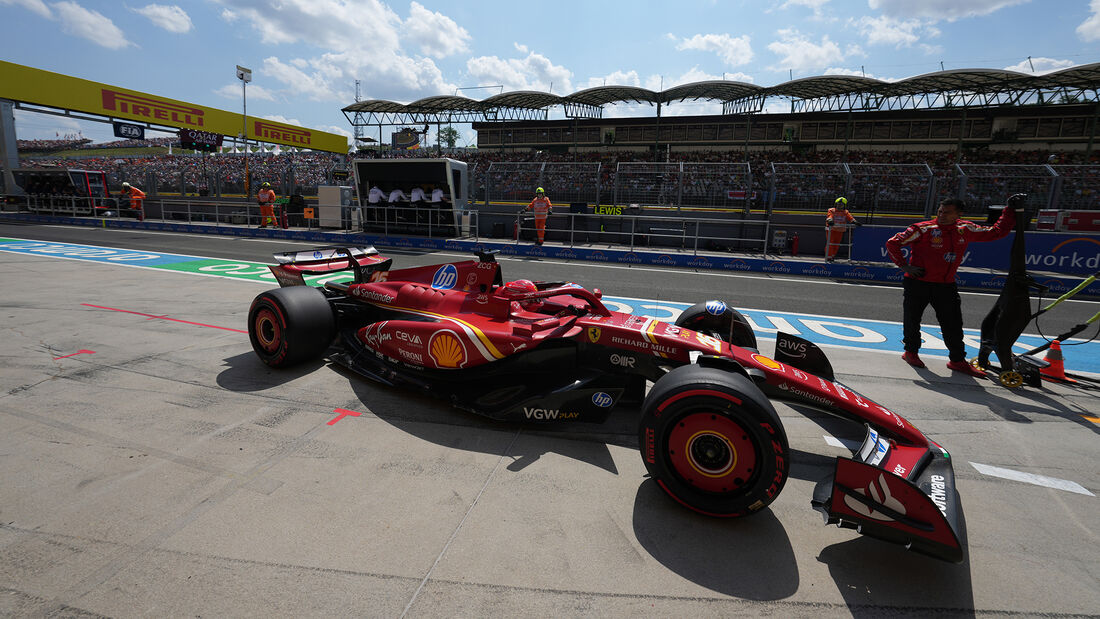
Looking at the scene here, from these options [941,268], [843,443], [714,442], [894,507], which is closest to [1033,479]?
[843,443]

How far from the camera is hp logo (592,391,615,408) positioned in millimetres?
3559

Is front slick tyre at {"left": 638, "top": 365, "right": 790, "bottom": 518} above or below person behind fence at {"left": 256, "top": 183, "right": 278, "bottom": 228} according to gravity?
below

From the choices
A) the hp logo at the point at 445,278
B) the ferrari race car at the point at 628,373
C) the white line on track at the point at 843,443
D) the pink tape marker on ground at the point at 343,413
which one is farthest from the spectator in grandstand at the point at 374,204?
the white line on track at the point at 843,443

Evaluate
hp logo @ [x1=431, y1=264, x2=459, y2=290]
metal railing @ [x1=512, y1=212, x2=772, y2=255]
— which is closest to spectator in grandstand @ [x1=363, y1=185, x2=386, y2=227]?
metal railing @ [x1=512, y1=212, x2=772, y2=255]

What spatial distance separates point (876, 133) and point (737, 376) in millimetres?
45361

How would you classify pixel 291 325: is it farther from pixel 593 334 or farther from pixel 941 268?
pixel 941 268

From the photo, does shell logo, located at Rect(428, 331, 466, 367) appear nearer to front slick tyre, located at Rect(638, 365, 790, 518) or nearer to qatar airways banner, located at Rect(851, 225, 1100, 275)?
front slick tyre, located at Rect(638, 365, 790, 518)

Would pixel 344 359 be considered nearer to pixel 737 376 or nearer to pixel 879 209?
pixel 737 376

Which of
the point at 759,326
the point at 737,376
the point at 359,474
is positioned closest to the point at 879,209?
the point at 759,326

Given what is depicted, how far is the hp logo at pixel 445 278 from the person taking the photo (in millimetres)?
4699

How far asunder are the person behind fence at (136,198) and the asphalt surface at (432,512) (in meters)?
20.7

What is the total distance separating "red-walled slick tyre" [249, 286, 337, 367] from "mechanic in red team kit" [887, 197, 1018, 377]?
5.89 meters

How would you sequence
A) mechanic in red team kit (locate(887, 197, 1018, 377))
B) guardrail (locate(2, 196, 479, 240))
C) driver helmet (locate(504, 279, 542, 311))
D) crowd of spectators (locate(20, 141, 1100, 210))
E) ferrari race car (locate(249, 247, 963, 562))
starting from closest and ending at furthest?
ferrari race car (locate(249, 247, 963, 562))
driver helmet (locate(504, 279, 542, 311))
mechanic in red team kit (locate(887, 197, 1018, 377))
crowd of spectators (locate(20, 141, 1100, 210))
guardrail (locate(2, 196, 479, 240))

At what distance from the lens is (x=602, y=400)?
3.57 metres
